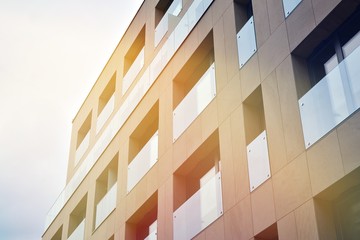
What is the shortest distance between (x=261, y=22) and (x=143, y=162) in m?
7.93

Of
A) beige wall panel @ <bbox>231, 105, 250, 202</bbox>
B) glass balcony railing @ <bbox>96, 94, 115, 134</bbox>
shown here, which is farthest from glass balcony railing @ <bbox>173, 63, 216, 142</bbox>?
glass balcony railing @ <bbox>96, 94, 115, 134</bbox>

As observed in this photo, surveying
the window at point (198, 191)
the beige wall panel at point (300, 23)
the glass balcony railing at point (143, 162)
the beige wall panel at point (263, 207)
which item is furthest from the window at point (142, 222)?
the beige wall panel at point (300, 23)

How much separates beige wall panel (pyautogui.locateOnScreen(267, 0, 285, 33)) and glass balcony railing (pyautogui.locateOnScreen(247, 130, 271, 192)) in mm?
2546

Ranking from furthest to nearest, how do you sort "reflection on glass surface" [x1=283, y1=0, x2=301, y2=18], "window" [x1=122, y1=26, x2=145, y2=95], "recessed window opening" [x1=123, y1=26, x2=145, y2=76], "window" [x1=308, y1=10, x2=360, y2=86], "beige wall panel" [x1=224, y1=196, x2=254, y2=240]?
"recessed window opening" [x1=123, y1=26, x2=145, y2=76]
"window" [x1=122, y1=26, x2=145, y2=95]
"reflection on glass surface" [x1=283, y1=0, x2=301, y2=18]
"beige wall panel" [x1=224, y1=196, x2=254, y2=240]
"window" [x1=308, y1=10, x2=360, y2=86]

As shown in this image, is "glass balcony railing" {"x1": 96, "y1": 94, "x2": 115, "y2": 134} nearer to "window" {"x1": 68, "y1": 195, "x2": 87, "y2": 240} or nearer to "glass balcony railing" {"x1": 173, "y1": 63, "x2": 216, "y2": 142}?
"window" {"x1": 68, "y1": 195, "x2": 87, "y2": 240}

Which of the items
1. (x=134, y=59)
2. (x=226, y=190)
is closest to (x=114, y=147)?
(x=134, y=59)

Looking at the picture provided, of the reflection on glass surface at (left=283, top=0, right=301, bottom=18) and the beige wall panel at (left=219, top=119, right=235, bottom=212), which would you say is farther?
the beige wall panel at (left=219, top=119, right=235, bottom=212)

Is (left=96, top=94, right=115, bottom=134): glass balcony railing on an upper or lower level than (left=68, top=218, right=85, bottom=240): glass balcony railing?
upper

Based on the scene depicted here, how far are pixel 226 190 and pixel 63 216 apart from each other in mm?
17953

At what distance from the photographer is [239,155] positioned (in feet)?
44.9

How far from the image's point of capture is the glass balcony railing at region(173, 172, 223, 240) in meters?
14.3

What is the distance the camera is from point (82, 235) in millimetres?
25312

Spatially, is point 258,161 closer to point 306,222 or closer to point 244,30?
point 306,222

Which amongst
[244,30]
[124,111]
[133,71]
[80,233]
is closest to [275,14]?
[244,30]
